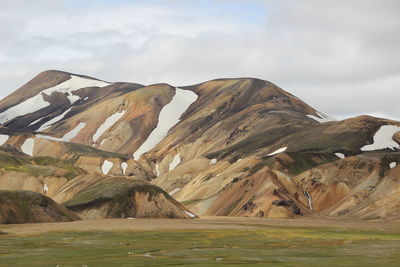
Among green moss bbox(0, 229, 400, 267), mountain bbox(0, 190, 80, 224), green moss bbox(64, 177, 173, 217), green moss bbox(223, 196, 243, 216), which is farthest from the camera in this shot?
green moss bbox(223, 196, 243, 216)

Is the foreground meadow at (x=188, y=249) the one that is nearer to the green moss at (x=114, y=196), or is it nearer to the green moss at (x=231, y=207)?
the green moss at (x=114, y=196)

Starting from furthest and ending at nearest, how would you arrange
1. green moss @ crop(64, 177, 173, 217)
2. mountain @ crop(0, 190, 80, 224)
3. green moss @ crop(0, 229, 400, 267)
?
green moss @ crop(64, 177, 173, 217) < mountain @ crop(0, 190, 80, 224) < green moss @ crop(0, 229, 400, 267)

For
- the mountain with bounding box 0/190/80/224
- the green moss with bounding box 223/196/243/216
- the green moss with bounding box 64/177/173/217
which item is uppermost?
the mountain with bounding box 0/190/80/224

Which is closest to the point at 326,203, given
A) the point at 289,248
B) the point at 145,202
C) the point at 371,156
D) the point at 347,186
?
the point at 347,186

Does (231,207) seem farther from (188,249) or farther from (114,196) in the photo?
(188,249)

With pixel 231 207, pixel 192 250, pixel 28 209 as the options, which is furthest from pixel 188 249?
pixel 231 207

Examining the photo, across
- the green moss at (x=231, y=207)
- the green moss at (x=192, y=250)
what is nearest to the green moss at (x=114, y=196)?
the green moss at (x=231, y=207)

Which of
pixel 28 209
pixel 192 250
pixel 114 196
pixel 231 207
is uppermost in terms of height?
pixel 192 250

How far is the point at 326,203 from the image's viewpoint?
7313 inches

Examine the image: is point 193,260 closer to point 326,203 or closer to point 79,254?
point 79,254

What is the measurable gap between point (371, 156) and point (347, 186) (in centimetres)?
1306

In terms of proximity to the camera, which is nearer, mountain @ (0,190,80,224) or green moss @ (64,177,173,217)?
mountain @ (0,190,80,224)

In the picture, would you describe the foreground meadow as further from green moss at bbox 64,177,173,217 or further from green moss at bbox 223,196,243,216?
green moss at bbox 223,196,243,216

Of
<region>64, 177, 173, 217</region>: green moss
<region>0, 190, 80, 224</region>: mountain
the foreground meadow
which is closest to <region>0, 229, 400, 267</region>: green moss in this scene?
the foreground meadow
